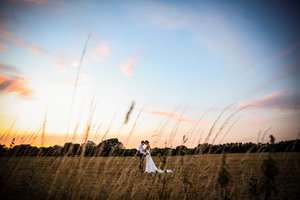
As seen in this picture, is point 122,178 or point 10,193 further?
point 122,178

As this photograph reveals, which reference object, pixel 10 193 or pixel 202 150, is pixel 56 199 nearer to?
pixel 10 193

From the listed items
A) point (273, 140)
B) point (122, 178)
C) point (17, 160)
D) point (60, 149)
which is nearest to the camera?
point (273, 140)

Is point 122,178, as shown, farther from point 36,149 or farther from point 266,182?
point 266,182

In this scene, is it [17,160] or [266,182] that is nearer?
[266,182]

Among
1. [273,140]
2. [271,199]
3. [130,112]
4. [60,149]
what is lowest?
[271,199]

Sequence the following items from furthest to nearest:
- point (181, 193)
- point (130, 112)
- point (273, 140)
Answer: point (181, 193)
point (130, 112)
point (273, 140)

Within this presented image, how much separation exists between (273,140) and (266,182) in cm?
46

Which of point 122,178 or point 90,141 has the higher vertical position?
point 90,141

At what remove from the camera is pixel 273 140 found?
7.97ft

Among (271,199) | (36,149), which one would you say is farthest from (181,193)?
(36,149)

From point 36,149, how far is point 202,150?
2.96 meters

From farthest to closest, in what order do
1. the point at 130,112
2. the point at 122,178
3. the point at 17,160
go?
1. the point at 122,178
2. the point at 17,160
3. the point at 130,112

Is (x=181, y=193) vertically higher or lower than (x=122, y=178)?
lower

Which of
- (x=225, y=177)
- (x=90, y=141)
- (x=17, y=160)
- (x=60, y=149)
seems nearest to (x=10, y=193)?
(x=17, y=160)
